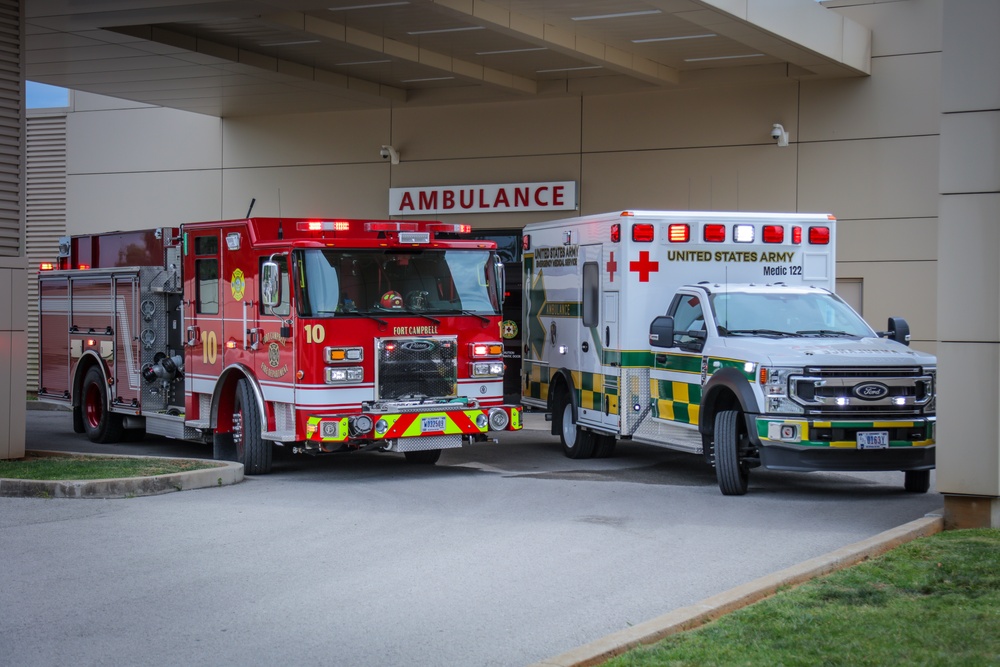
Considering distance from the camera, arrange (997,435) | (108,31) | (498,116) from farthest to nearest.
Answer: (498,116) → (108,31) → (997,435)

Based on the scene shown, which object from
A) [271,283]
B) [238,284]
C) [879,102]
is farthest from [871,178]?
[271,283]

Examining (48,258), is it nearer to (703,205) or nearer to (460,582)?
(703,205)

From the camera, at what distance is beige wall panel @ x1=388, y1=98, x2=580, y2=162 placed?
23250mm

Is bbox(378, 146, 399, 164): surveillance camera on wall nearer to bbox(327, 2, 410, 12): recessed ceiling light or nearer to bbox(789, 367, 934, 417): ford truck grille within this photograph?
bbox(327, 2, 410, 12): recessed ceiling light

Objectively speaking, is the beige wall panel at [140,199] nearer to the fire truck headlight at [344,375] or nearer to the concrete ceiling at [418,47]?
the concrete ceiling at [418,47]

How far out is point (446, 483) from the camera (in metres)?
14.2

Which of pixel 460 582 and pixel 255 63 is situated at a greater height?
pixel 255 63

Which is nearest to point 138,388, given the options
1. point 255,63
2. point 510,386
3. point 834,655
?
point 255,63

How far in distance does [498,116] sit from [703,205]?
4490 millimetres

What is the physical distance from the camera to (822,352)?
12391 mm

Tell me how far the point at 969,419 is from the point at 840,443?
207cm

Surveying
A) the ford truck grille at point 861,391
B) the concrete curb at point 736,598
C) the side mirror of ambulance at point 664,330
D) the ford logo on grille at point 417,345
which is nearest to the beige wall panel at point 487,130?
the ford logo on grille at point 417,345

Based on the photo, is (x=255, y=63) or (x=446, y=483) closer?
(x=446, y=483)

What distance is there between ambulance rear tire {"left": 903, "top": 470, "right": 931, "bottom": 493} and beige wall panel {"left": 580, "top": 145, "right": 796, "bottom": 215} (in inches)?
336
